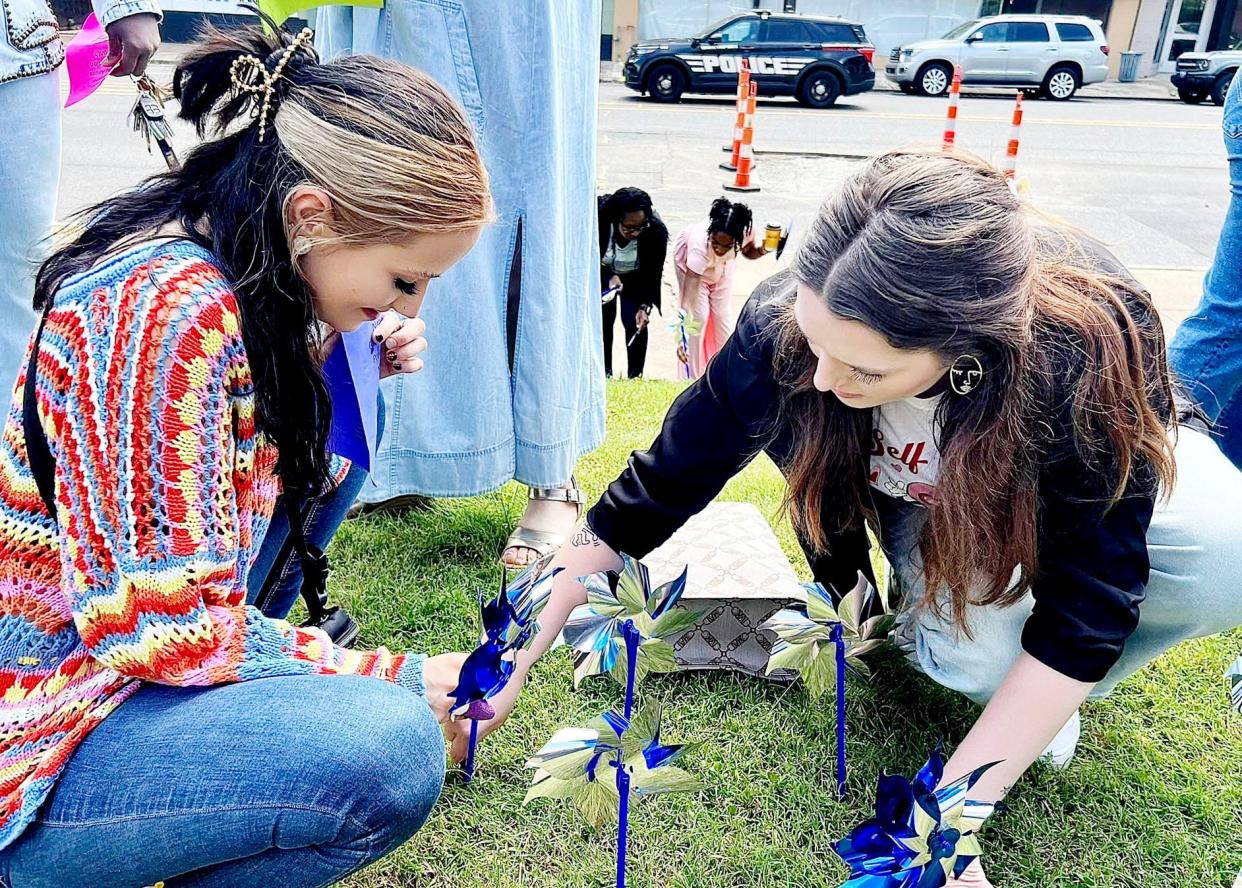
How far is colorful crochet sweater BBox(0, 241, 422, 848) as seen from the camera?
1.16 meters

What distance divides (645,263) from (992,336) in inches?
125

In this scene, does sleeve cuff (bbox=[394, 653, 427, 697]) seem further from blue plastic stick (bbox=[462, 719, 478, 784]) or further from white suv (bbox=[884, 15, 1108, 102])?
white suv (bbox=[884, 15, 1108, 102])

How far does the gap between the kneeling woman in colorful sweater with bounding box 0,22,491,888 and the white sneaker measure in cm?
116

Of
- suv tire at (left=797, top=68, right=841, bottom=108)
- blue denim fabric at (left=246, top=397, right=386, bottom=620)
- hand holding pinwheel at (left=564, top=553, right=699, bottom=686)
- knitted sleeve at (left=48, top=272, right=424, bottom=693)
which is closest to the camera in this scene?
knitted sleeve at (left=48, top=272, right=424, bottom=693)

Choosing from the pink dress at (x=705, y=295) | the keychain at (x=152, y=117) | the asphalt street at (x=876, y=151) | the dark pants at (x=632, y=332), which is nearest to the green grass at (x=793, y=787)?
the keychain at (x=152, y=117)

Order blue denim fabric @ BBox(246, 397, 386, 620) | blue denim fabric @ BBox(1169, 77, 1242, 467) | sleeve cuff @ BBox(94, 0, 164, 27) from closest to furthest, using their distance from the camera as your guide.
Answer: blue denim fabric @ BBox(246, 397, 386, 620)
sleeve cuff @ BBox(94, 0, 164, 27)
blue denim fabric @ BBox(1169, 77, 1242, 467)

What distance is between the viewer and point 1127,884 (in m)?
1.70

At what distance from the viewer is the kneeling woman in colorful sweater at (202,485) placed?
1.18m

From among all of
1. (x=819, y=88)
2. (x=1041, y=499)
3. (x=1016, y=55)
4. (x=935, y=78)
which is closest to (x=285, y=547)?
(x=1041, y=499)

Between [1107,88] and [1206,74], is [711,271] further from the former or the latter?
[1107,88]

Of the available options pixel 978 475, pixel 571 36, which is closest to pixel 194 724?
pixel 978 475

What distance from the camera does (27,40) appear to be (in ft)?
6.11

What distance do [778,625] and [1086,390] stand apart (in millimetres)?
621

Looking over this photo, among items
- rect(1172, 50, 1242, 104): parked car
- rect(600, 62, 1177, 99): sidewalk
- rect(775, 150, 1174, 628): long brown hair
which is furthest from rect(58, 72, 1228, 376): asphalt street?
rect(775, 150, 1174, 628): long brown hair
